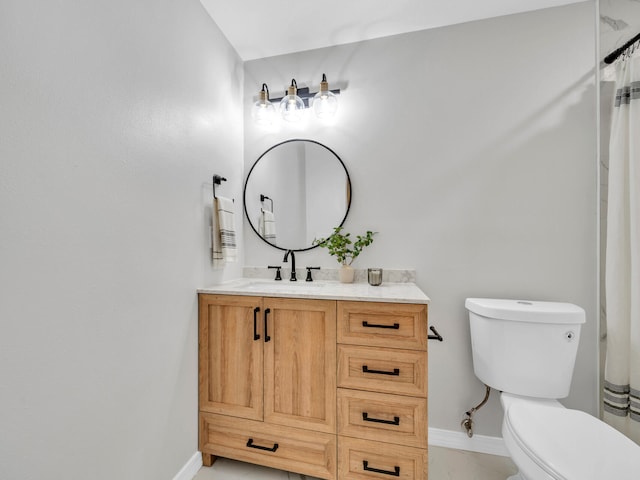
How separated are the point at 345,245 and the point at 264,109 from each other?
1.09 metres

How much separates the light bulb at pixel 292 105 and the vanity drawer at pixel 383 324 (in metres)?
1.31

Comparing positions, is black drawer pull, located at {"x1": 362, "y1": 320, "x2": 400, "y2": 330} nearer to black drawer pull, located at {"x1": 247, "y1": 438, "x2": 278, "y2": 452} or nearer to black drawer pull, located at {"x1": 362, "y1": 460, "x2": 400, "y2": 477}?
black drawer pull, located at {"x1": 362, "y1": 460, "x2": 400, "y2": 477}

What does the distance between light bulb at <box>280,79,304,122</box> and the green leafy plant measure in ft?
2.69

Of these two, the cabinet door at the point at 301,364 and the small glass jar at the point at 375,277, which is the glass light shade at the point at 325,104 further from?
the cabinet door at the point at 301,364

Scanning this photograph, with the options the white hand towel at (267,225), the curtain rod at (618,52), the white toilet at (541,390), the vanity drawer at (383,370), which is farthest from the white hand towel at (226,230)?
the curtain rod at (618,52)

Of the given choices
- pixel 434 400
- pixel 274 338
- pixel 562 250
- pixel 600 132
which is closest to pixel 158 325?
pixel 274 338

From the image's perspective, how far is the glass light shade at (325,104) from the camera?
1823 millimetres

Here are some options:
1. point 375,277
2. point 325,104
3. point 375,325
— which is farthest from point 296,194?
point 375,325

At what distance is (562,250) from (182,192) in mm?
2097

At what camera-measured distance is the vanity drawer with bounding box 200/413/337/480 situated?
133 centimetres

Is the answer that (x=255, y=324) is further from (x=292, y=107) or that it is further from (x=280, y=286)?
(x=292, y=107)

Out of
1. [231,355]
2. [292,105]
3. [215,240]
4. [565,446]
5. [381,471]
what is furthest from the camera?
[292,105]

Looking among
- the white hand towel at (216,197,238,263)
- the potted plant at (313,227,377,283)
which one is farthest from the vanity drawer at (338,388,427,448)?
the white hand towel at (216,197,238,263)

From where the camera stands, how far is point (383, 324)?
1275mm
